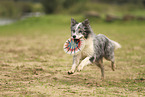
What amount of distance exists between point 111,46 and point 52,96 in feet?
8.64

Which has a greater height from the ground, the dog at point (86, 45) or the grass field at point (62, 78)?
the dog at point (86, 45)

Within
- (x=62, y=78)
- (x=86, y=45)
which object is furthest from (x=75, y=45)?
(x=62, y=78)

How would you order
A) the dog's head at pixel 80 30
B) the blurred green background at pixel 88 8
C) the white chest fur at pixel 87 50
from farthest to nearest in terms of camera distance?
the blurred green background at pixel 88 8 < the white chest fur at pixel 87 50 < the dog's head at pixel 80 30

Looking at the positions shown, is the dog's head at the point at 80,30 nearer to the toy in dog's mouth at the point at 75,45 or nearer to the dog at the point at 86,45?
the dog at the point at 86,45

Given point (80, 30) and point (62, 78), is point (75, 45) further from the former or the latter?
point (62, 78)

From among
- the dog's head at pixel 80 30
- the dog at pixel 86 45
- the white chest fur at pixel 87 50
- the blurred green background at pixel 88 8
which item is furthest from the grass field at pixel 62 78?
the blurred green background at pixel 88 8

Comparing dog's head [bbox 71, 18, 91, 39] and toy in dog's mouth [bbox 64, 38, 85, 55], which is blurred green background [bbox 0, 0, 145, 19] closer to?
dog's head [bbox 71, 18, 91, 39]

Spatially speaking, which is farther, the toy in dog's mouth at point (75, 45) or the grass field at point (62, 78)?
the toy in dog's mouth at point (75, 45)

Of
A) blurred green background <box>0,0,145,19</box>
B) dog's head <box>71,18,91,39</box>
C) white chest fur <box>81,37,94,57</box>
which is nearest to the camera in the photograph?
dog's head <box>71,18,91,39</box>

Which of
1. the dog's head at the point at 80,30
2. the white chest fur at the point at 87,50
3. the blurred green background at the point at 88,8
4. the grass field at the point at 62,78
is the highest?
the blurred green background at the point at 88,8

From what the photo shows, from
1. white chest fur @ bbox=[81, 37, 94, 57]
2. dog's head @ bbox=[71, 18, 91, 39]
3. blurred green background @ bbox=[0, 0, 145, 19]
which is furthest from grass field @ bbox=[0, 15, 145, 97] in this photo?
blurred green background @ bbox=[0, 0, 145, 19]

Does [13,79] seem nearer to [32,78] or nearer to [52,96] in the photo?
[32,78]

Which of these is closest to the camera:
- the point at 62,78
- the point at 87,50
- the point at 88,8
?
the point at 87,50

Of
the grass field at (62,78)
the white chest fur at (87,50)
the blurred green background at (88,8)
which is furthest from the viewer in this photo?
the blurred green background at (88,8)
